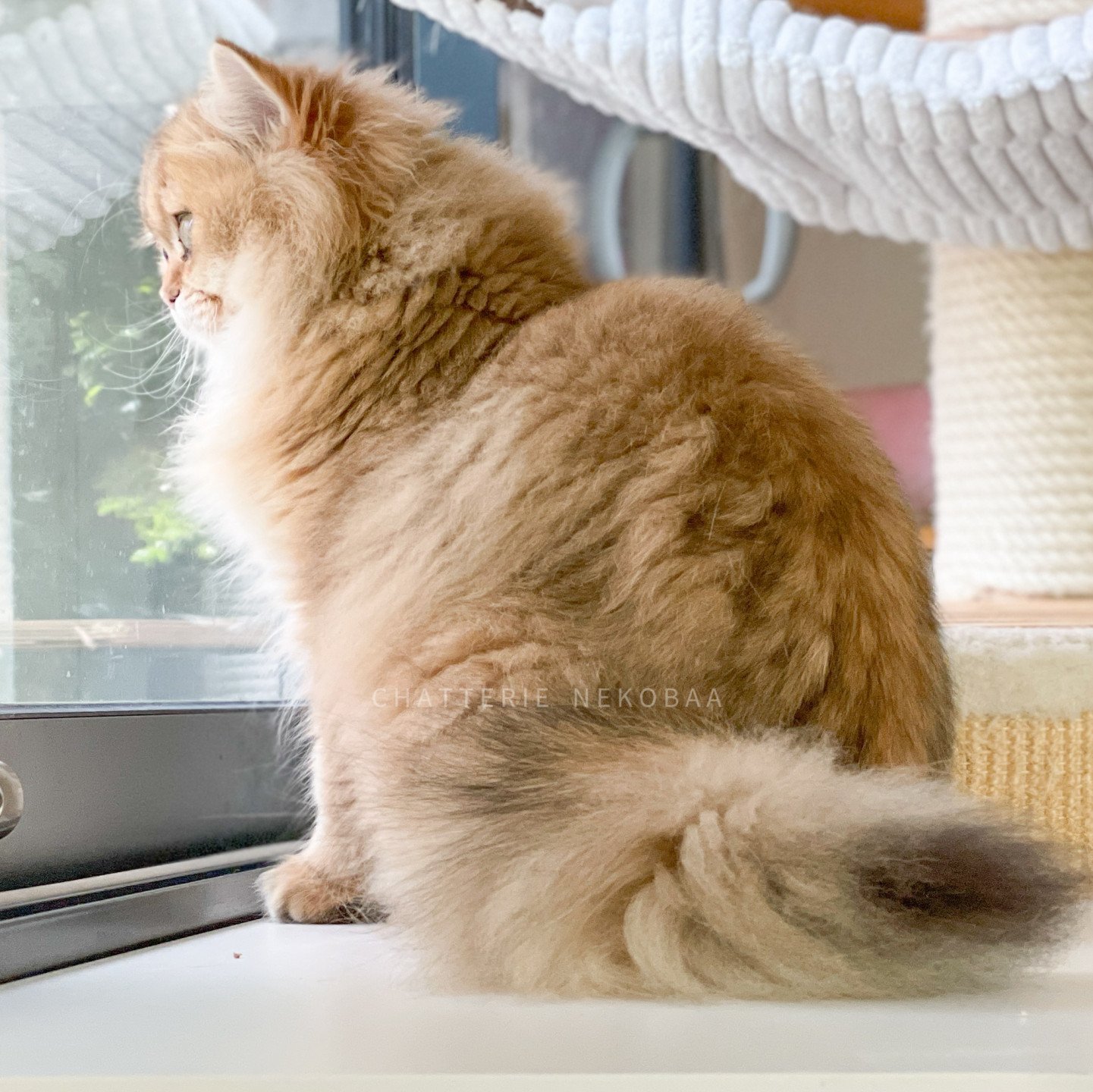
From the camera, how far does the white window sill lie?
636mm

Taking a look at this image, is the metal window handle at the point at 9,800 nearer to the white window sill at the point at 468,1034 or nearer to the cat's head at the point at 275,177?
the white window sill at the point at 468,1034

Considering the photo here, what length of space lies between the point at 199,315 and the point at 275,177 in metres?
0.17

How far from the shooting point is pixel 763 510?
0.88 m

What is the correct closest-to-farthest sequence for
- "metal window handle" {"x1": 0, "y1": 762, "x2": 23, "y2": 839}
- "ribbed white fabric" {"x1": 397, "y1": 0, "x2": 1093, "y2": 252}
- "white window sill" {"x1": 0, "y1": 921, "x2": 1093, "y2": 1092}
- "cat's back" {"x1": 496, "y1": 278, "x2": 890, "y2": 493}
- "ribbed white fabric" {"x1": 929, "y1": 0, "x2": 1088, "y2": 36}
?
"white window sill" {"x1": 0, "y1": 921, "x2": 1093, "y2": 1092} → "cat's back" {"x1": 496, "y1": 278, "x2": 890, "y2": 493} → "metal window handle" {"x1": 0, "y1": 762, "x2": 23, "y2": 839} → "ribbed white fabric" {"x1": 397, "y1": 0, "x2": 1093, "y2": 252} → "ribbed white fabric" {"x1": 929, "y1": 0, "x2": 1088, "y2": 36}

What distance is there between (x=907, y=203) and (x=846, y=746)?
972mm

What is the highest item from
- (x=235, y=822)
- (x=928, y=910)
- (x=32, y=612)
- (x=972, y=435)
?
(x=972, y=435)

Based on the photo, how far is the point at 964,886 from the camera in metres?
0.73

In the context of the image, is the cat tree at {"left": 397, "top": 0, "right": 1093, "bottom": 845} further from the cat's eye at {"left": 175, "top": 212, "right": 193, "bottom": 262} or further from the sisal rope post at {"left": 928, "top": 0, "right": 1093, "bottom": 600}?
the cat's eye at {"left": 175, "top": 212, "right": 193, "bottom": 262}

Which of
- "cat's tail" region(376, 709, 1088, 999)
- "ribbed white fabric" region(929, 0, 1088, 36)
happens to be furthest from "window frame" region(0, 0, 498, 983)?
"ribbed white fabric" region(929, 0, 1088, 36)

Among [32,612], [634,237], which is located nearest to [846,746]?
[32,612]

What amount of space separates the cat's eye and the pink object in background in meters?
1.91

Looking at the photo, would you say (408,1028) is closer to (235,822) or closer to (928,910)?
(928,910)

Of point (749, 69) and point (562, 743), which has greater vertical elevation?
point (749, 69)

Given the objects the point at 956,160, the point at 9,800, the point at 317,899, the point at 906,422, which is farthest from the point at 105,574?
the point at 906,422
